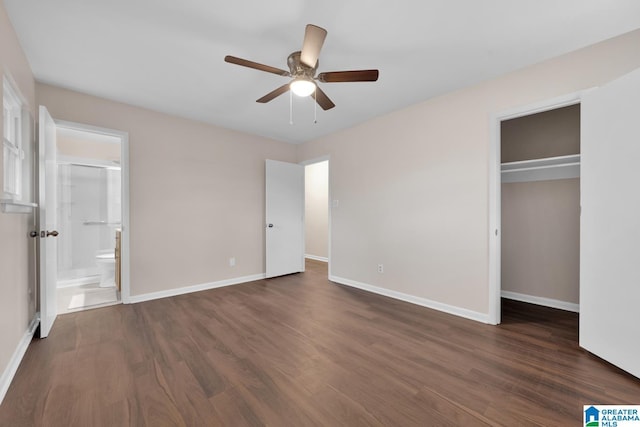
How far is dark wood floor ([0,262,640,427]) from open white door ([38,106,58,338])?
0.26 meters

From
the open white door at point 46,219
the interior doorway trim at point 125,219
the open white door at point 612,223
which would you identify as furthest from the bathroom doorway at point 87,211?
the open white door at point 612,223

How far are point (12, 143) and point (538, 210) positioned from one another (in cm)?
529

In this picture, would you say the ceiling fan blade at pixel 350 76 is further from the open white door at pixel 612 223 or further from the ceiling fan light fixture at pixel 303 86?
the open white door at pixel 612 223

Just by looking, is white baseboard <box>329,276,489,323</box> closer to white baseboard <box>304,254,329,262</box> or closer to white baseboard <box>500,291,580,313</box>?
white baseboard <box>500,291,580,313</box>

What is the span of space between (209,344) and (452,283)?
8.33 feet

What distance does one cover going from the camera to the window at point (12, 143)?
1.96 meters

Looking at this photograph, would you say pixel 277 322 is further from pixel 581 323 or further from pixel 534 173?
pixel 534 173

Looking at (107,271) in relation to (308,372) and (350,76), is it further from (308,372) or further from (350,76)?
(350,76)

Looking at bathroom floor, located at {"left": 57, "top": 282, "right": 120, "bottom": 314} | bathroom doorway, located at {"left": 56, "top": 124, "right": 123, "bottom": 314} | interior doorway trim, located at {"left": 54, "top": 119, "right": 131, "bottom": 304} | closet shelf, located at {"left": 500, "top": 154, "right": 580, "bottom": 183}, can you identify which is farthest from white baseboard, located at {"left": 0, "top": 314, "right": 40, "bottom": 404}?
closet shelf, located at {"left": 500, "top": 154, "right": 580, "bottom": 183}

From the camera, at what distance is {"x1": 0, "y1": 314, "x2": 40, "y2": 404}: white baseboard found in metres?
1.60

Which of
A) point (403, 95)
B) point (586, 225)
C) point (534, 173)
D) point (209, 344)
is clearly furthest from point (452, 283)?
point (209, 344)

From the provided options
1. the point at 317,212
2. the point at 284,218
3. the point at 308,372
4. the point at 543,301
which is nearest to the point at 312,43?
the point at 308,372

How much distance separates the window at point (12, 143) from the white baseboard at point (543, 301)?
5153mm

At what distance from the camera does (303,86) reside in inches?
81.0
